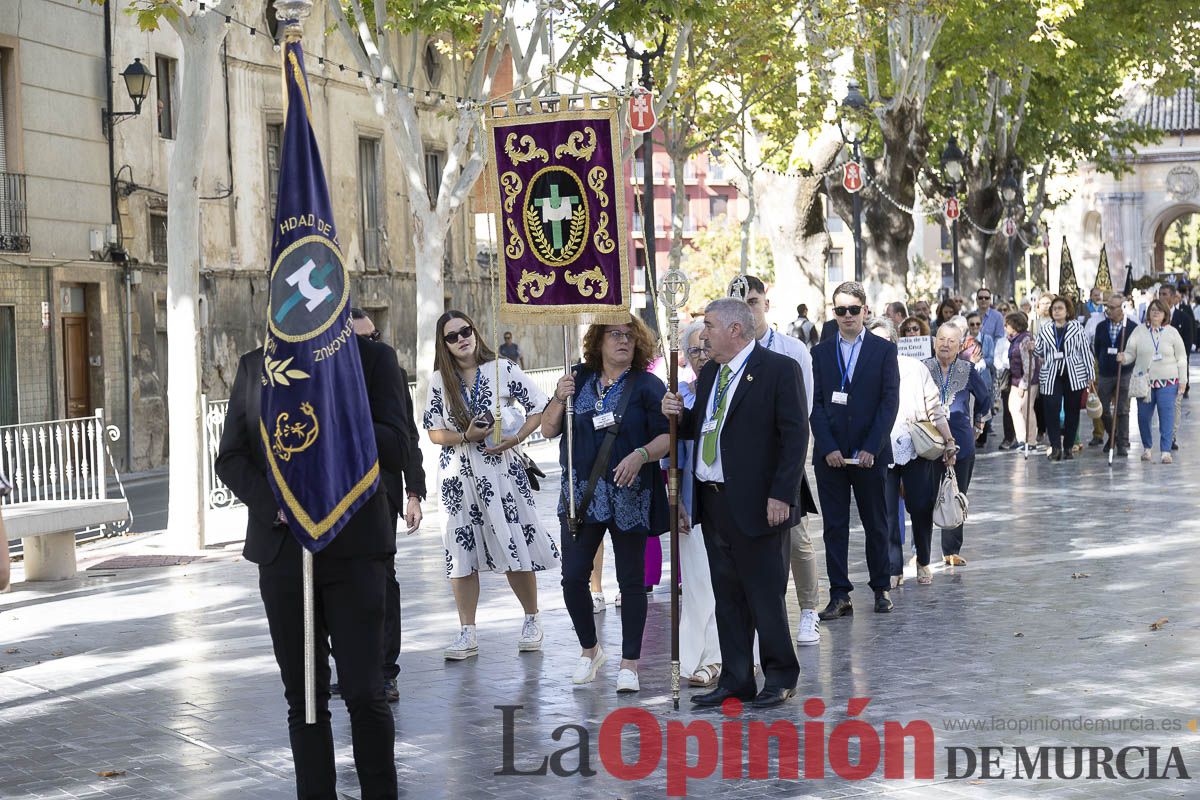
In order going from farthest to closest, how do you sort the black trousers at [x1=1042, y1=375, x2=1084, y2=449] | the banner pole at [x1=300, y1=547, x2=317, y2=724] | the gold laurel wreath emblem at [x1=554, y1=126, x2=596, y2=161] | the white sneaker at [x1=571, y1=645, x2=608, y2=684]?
the black trousers at [x1=1042, y1=375, x2=1084, y2=449] → the gold laurel wreath emblem at [x1=554, y1=126, x2=596, y2=161] → the white sneaker at [x1=571, y1=645, x2=608, y2=684] → the banner pole at [x1=300, y1=547, x2=317, y2=724]

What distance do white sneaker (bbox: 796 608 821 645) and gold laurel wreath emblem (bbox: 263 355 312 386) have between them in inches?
174

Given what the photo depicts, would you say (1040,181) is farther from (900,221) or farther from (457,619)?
(457,619)

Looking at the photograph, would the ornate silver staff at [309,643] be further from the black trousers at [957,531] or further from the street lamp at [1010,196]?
the street lamp at [1010,196]

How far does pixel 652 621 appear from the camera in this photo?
1057 centimetres

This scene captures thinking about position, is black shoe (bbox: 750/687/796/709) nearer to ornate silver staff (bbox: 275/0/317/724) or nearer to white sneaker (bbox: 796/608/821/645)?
white sneaker (bbox: 796/608/821/645)

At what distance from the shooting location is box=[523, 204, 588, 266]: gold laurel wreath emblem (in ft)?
30.1

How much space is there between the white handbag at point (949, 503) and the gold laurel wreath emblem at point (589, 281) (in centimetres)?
382

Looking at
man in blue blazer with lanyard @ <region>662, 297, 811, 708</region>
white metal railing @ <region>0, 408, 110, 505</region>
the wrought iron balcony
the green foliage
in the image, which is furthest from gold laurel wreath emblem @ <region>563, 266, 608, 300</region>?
the green foliage

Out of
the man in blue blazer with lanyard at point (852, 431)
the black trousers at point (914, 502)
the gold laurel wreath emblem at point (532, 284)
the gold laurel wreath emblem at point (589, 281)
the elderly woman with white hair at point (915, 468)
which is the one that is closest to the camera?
the gold laurel wreath emblem at point (589, 281)

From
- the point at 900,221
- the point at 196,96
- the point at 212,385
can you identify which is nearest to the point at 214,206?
the point at 212,385

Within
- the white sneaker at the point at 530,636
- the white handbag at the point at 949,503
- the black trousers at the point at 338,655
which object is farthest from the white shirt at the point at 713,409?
the white handbag at the point at 949,503

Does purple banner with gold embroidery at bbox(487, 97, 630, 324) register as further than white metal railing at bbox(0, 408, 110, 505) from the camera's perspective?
No

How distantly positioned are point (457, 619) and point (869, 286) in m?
24.3

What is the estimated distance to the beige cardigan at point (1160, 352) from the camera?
19.9 meters
